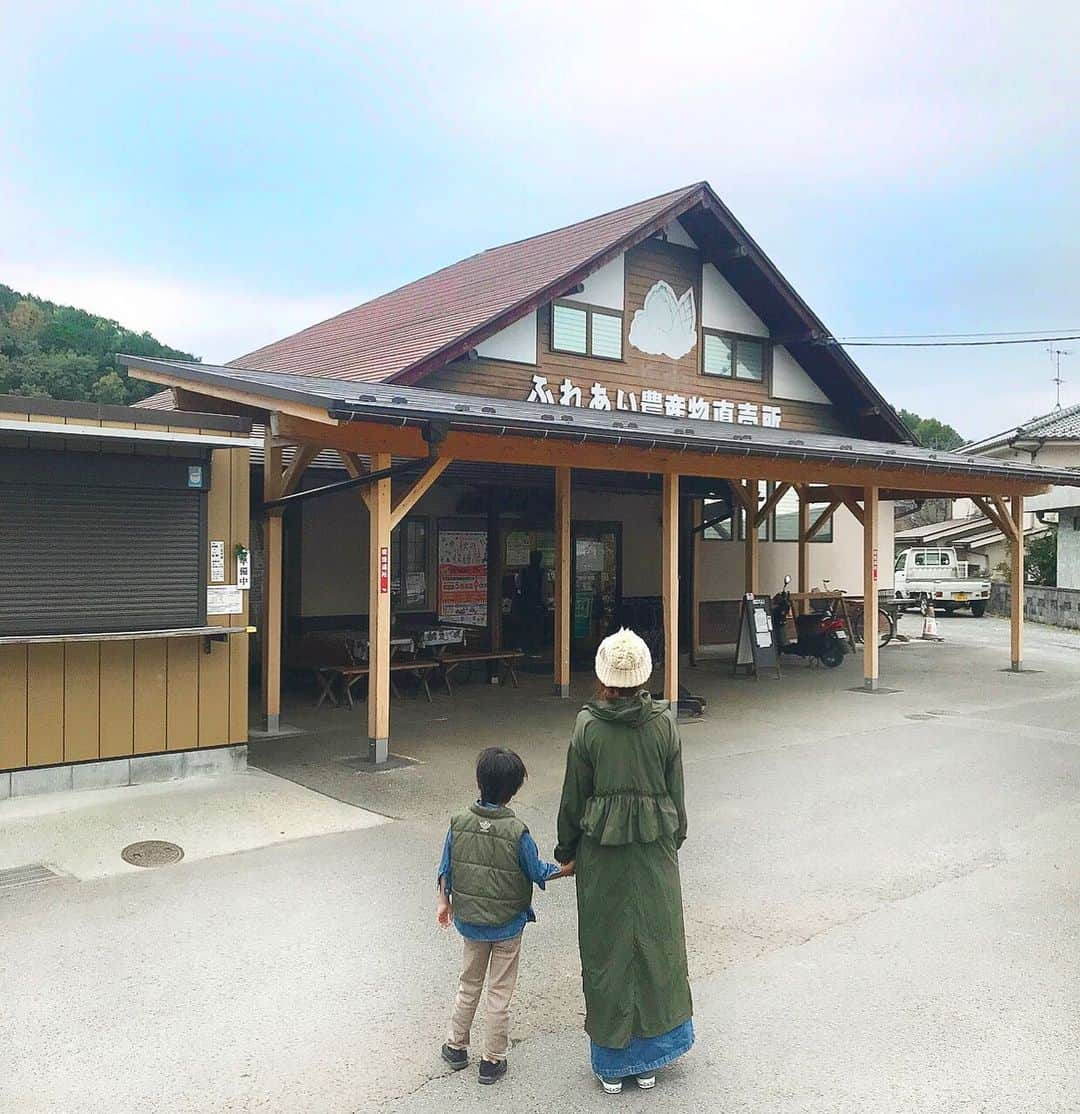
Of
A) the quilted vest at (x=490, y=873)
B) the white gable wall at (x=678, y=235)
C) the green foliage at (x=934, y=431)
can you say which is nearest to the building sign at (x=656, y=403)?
the white gable wall at (x=678, y=235)

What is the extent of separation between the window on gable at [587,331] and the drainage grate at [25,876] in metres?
10.1

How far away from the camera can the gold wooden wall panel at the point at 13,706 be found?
22.9 feet

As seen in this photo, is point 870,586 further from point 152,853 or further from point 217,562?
point 152,853

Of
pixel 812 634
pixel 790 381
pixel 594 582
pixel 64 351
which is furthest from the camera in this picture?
pixel 64 351

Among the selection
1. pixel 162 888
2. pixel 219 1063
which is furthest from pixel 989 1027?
Answer: pixel 162 888

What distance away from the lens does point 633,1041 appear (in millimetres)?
3523

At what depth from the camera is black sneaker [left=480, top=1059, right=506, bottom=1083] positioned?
3582 mm

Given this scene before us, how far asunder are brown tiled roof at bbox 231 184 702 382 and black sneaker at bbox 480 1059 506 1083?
9.56 m

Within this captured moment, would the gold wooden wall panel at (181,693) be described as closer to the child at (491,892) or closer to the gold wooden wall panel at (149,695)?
the gold wooden wall panel at (149,695)

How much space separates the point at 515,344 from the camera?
13930 millimetres

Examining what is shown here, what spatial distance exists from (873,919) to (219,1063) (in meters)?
3.12

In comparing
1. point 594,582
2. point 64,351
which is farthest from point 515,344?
point 64,351

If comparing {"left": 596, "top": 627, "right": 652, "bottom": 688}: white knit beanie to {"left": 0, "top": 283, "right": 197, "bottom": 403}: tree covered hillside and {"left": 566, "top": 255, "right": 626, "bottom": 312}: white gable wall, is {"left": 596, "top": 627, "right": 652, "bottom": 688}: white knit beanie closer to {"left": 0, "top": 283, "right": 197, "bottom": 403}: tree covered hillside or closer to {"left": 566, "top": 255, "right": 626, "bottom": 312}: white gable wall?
{"left": 566, "top": 255, "right": 626, "bottom": 312}: white gable wall

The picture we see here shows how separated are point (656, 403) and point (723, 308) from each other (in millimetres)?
2382
